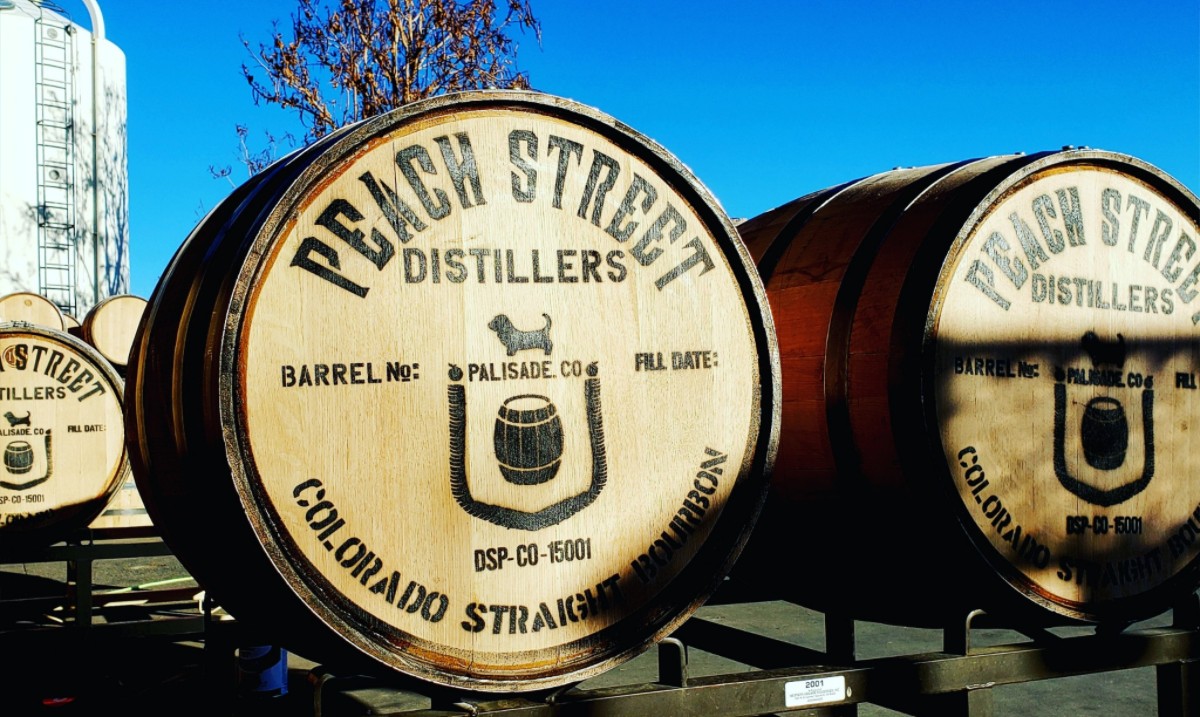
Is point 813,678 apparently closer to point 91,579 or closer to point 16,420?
point 91,579

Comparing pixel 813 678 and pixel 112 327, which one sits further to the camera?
pixel 112 327

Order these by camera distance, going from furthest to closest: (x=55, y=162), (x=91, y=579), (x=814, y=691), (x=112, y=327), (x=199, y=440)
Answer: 1. (x=55, y=162)
2. (x=112, y=327)
3. (x=91, y=579)
4. (x=814, y=691)
5. (x=199, y=440)

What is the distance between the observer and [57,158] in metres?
19.8

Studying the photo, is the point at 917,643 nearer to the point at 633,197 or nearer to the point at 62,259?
the point at 633,197

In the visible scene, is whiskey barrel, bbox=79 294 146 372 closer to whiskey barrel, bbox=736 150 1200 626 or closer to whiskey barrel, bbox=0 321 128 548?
whiskey barrel, bbox=0 321 128 548

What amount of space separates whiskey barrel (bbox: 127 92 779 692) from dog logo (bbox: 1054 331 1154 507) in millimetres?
855

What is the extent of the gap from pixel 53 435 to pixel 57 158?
15517 millimetres

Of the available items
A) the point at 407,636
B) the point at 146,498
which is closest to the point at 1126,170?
the point at 407,636

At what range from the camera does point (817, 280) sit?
2803mm

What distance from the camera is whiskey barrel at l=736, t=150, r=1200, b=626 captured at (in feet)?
8.27

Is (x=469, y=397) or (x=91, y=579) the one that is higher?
(x=469, y=397)

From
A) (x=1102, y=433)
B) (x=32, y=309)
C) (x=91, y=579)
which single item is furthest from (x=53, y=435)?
(x=32, y=309)

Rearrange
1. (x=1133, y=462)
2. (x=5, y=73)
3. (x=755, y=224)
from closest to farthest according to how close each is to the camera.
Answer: (x=1133, y=462), (x=755, y=224), (x=5, y=73)

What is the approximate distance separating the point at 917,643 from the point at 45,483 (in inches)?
215
